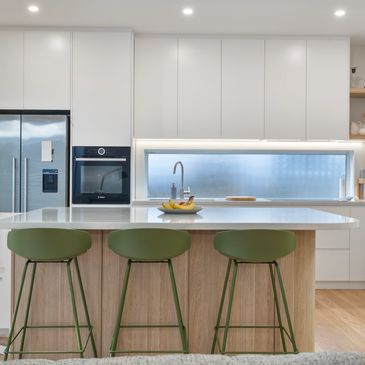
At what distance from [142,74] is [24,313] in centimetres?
299

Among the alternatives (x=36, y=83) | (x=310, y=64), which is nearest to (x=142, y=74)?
(x=36, y=83)

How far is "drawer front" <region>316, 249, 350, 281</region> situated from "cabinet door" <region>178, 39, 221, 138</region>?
187 centimetres

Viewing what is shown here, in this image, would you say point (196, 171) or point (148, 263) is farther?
point (196, 171)

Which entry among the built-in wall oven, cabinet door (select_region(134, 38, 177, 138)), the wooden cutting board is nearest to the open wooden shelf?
the wooden cutting board

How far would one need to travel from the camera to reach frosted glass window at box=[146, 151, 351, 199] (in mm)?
5211

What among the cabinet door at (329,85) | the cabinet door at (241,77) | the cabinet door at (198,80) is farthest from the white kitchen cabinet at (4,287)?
the cabinet door at (329,85)

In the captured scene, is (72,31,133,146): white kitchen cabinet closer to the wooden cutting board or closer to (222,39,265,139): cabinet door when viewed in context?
(222,39,265,139): cabinet door

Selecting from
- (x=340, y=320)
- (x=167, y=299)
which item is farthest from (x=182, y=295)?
(x=340, y=320)

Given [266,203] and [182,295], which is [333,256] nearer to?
[266,203]

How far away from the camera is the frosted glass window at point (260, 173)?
5.21m

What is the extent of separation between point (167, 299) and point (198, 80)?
9.40 ft

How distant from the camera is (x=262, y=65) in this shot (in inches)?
189

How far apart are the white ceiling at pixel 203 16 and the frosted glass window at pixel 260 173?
1.40 metres

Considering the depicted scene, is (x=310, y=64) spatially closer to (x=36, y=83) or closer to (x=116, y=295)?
(x=36, y=83)
